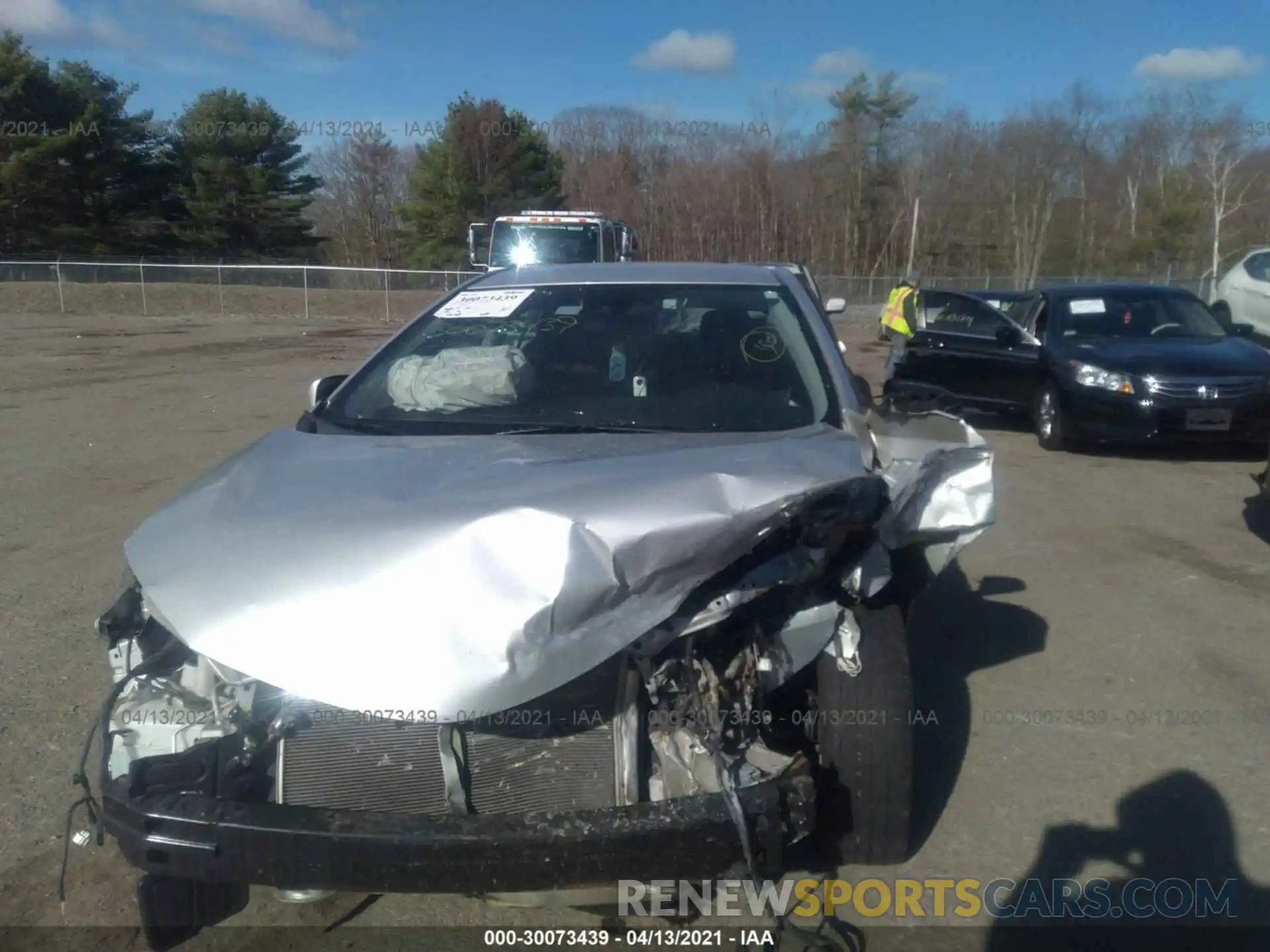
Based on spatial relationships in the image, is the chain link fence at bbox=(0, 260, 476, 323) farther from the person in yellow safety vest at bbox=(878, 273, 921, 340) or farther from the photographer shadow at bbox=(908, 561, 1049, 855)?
the photographer shadow at bbox=(908, 561, 1049, 855)

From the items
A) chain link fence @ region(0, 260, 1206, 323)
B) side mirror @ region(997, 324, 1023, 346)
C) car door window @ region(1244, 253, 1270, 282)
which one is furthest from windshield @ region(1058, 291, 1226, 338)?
chain link fence @ region(0, 260, 1206, 323)

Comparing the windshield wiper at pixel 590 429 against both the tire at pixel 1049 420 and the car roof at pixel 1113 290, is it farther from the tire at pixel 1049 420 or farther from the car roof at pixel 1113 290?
the car roof at pixel 1113 290

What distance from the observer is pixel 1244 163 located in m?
46.0

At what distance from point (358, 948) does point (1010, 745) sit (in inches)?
95.5

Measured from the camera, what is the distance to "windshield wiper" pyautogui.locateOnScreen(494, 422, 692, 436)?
3.66 meters

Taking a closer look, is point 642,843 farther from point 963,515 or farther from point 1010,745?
point 1010,745

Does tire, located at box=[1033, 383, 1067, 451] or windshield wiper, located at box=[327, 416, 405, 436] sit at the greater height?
windshield wiper, located at box=[327, 416, 405, 436]

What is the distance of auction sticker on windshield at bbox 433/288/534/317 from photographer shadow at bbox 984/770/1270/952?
2.78 metres

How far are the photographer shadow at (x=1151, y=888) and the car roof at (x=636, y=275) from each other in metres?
2.41

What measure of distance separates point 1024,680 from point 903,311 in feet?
28.3

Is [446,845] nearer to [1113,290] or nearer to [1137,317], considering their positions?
[1137,317]

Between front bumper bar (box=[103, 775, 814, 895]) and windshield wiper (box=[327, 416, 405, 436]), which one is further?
windshield wiper (box=[327, 416, 405, 436])

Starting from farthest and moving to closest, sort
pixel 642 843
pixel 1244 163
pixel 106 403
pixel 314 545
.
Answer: pixel 1244 163 < pixel 106 403 < pixel 314 545 < pixel 642 843

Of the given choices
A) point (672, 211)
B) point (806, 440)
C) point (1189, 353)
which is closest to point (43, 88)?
point (672, 211)
